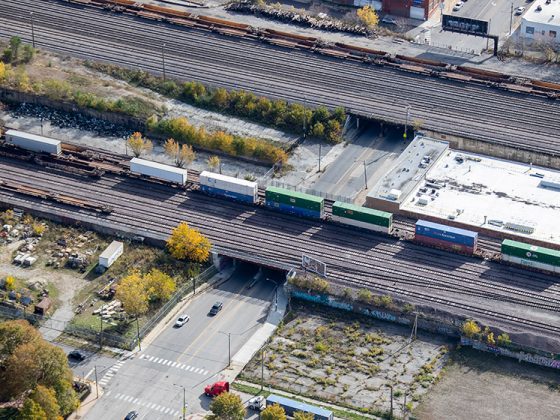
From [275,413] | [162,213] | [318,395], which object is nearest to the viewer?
[275,413]

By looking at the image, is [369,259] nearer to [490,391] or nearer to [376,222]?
[376,222]

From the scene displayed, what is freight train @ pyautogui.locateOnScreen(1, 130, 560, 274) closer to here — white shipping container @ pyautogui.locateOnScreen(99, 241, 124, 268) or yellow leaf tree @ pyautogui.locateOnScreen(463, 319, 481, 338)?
yellow leaf tree @ pyautogui.locateOnScreen(463, 319, 481, 338)

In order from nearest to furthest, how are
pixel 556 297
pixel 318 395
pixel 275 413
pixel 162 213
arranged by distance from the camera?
pixel 275 413 → pixel 318 395 → pixel 556 297 → pixel 162 213

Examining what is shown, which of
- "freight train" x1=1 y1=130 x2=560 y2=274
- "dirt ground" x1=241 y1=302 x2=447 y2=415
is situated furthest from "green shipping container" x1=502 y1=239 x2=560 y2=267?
"dirt ground" x1=241 y1=302 x2=447 y2=415

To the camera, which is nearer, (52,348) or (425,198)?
(52,348)

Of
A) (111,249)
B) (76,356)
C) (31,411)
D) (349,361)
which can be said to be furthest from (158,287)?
(31,411)

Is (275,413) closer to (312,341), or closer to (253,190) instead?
(312,341)

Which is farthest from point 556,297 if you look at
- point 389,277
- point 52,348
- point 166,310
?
point 52,348
